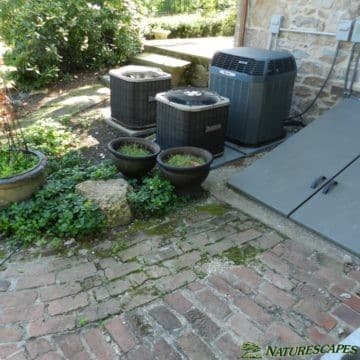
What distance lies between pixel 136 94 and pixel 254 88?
124 cm

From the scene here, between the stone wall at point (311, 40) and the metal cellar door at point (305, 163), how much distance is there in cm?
45

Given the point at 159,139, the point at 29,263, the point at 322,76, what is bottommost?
the point at 29,263

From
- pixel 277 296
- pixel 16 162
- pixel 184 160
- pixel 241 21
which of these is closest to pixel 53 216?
pixel 16 162

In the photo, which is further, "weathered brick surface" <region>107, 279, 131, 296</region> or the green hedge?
the green hedge

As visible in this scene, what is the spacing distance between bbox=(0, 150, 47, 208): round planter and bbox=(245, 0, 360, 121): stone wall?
2872 mm

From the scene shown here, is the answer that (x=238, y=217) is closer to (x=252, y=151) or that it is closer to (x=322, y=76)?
(x=252, y=151)

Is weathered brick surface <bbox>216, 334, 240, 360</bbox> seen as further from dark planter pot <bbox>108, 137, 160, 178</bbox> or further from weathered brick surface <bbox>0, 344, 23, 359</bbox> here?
dark planter pot <bbox>108, 137, 160, 178</bbox>

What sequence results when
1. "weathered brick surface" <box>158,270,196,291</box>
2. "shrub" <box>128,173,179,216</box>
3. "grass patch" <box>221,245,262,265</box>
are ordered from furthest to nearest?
"shrub" <box>128,173,179,216</box>
"grass patch" <box>221,245,262,265</box>
"weathered brick surface" <box>158,270,196,291</box>

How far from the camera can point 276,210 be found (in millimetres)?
2857

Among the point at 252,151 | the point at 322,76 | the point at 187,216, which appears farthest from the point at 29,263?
the point at 322,76

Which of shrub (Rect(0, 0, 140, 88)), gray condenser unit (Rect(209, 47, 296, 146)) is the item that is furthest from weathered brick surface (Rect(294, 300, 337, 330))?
shrub (Rect(0, 0, 140, 88))

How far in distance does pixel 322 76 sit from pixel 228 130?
1.13m

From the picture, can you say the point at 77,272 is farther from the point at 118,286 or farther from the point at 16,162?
the point at 16,162

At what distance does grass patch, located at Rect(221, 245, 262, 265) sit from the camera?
93.6 inches
